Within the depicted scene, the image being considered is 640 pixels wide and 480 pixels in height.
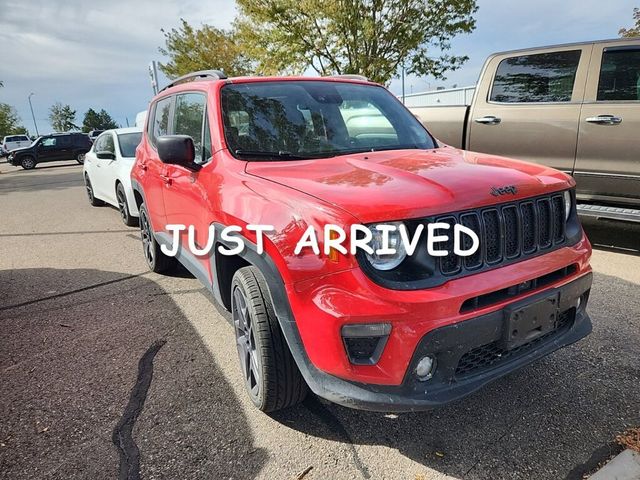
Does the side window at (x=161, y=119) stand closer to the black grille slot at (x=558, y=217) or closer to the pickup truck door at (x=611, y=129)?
the black grille slot at (x=558, y=217)

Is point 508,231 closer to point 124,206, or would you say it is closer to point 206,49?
point 124,206

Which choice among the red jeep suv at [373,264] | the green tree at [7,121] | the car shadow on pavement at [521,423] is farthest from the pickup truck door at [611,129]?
the green tree at [7,121]

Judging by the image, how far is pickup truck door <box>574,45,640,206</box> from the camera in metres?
4.42

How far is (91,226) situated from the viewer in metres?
7.53

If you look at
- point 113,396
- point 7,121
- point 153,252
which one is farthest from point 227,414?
point 7,121

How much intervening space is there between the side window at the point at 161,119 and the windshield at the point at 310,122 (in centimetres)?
122

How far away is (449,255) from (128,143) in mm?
6662

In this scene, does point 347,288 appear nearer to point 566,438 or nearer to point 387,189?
point 387,189

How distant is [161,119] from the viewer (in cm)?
418

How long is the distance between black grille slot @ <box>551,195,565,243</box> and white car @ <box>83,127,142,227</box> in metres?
5.79

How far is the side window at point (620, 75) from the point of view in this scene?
4480 millimetres

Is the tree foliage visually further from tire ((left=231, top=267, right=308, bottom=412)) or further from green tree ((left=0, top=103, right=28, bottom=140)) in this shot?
tire ((left=231, top=267, right=308, bottom=412))

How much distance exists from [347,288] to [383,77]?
16544 mm

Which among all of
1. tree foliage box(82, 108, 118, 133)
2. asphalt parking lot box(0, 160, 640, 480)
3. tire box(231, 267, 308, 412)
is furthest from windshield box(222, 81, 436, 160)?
tree foliage box(82, 108, 118, 133)
